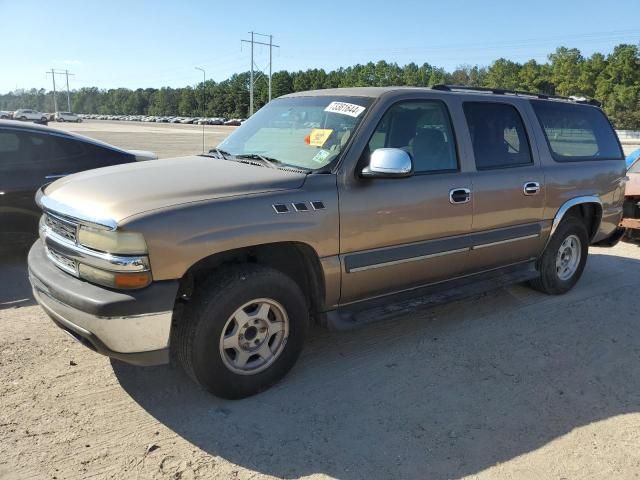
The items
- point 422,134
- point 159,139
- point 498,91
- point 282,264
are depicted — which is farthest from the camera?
point 159,139

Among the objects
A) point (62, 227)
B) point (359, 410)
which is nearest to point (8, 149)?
point (62, 227)

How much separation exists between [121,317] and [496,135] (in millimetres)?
3366

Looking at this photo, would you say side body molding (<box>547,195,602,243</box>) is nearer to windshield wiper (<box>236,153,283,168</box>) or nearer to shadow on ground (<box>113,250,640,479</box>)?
shadow on ground (<box>113,250,640,479</box>)

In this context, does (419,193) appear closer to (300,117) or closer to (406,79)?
(300,117)

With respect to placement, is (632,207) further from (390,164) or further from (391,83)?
(391,83)

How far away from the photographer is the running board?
3.69 m

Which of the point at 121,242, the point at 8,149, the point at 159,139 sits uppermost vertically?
the point at 8,149

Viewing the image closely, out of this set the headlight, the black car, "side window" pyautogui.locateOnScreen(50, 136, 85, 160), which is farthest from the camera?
"side window" pyautogui.locateOnScreen(50, 136, 85, 160)

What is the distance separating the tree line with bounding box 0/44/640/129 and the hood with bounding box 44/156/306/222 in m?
30.4

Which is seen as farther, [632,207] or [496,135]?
[632,207]

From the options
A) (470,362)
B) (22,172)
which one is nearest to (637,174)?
(470,362)

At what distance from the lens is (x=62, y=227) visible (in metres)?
3.21

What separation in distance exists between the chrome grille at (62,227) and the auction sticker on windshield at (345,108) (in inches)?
76.9

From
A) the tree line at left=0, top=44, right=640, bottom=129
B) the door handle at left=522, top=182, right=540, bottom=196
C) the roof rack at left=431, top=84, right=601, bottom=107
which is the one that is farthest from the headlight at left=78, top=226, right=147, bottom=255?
the tree line at left=0, top=44, right=640, bottom=129
